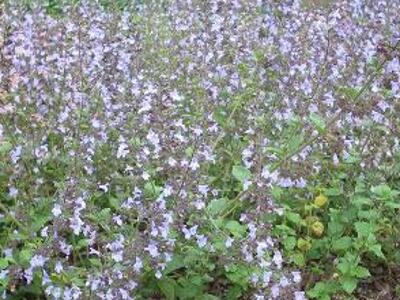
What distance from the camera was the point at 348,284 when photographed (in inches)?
138

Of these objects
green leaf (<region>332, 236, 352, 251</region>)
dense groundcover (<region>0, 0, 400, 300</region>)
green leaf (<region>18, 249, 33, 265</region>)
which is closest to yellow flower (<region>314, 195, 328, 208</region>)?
dense groundcover (<region>0, 0, 400, 300</region>)

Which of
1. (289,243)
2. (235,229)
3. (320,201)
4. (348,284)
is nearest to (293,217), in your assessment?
(289,243)

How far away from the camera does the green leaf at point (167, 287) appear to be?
330 centimetres

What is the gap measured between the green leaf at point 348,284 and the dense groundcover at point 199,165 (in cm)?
1

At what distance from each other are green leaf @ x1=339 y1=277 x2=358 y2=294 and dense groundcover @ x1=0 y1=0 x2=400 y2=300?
0.03ft

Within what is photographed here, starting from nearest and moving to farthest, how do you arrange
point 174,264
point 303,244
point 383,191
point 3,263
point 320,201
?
point 3,263 < point 174,264 < point 383,191 < point 303,244 < point 320,201

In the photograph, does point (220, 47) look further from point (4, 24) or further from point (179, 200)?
point (179, 200)

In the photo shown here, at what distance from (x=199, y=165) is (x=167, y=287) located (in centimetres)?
53

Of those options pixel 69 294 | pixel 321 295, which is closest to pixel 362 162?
pixel 321 295

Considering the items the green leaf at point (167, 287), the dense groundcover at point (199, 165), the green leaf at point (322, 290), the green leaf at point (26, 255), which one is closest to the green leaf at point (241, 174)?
the dense groundcover at point (199, 165)

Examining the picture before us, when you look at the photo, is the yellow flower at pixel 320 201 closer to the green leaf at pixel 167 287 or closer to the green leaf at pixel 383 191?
the green leaf at pixel 383 191

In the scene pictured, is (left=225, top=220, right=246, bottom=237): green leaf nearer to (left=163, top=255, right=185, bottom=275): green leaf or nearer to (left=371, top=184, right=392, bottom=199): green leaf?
(left=163, top=255, right=185, bottom=275): green leaf

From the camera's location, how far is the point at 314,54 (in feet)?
16.3

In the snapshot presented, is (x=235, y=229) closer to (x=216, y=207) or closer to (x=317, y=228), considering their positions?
(x=216, y=207)
